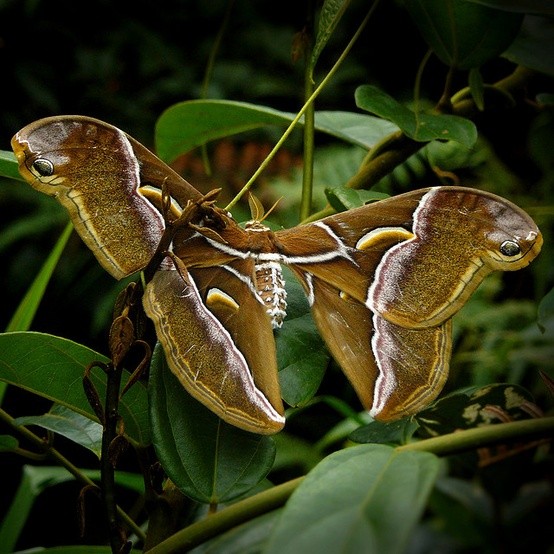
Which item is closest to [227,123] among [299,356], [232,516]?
[299,356]

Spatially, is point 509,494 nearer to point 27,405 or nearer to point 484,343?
point 484,343

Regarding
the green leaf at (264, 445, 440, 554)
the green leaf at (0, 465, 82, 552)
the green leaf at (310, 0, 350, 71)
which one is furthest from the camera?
the green leaf at (0, 465, 82, 552)

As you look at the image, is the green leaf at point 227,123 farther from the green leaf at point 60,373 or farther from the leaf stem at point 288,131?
the green leaf at point 60,373

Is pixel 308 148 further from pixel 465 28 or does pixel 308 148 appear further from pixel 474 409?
pixel 474 409

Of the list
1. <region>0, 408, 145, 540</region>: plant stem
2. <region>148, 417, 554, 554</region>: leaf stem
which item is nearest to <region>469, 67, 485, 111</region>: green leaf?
<region>148, 417, 554, 554</region>: leaf stem

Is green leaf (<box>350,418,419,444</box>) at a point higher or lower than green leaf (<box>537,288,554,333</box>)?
lower

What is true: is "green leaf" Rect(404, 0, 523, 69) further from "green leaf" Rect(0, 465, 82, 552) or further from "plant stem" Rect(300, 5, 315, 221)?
"green leaf" Rect(0, 465, 82, 552)

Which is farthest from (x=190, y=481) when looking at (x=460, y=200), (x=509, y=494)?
(x=509, y=494)
